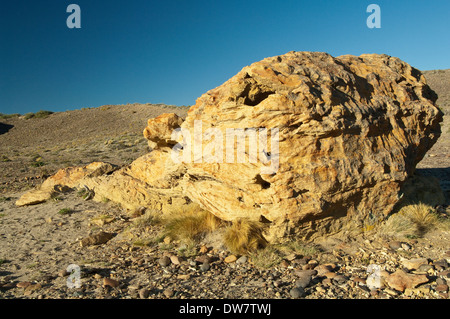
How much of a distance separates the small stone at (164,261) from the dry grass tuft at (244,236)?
1.02 meters

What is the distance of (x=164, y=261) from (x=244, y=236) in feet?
4.55

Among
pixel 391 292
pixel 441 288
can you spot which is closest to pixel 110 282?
pixel 391 292

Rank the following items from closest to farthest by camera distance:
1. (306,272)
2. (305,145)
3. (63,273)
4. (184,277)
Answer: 1. (306,272)
2. (184,277)
3. (63,273)
4. (305,145)

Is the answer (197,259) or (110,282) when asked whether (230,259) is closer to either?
(197,259)

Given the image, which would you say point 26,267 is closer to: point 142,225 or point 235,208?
point 142,225

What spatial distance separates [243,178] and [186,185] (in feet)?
5.53

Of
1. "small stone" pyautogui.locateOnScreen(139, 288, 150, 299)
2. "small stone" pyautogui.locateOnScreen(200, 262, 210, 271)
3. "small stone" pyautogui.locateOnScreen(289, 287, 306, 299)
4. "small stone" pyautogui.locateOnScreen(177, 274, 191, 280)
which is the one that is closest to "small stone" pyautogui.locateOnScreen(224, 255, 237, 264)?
"small stone" pyautogui.locateOnScreen(200, 262, 210, 271)

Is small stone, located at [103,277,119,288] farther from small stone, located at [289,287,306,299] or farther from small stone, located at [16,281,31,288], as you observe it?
small stone, located at [289,287,306,299]

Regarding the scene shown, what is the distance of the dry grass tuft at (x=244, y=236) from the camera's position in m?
5.23

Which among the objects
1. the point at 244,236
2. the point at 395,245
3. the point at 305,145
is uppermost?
the point at 305,145

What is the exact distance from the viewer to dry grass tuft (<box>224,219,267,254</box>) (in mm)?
5230
